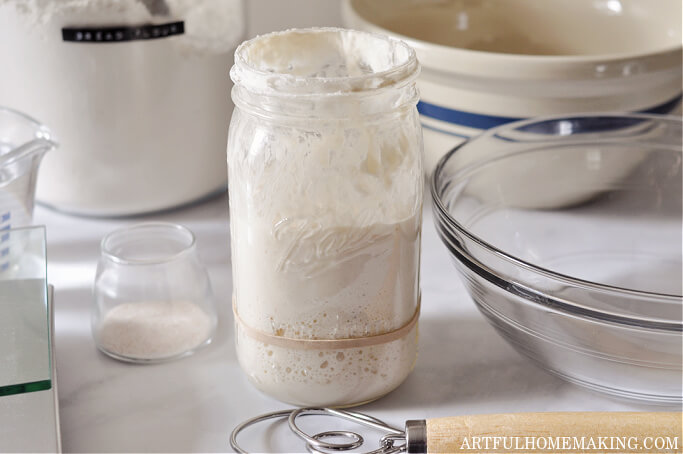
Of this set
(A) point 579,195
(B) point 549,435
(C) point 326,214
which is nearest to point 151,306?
(C) point 326,214

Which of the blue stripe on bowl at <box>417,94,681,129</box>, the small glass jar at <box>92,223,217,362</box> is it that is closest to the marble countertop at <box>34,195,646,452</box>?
the small glass jar at <box>92,223,217,362</box>

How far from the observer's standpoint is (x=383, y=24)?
31.9 inches

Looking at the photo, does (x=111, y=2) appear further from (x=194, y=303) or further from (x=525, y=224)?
(x=525, y=224)

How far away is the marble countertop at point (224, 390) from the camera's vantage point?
479 mm

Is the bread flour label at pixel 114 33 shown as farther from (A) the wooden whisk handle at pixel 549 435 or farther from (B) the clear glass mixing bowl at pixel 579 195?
(A) the wooden whisk handle at pixel 549 435

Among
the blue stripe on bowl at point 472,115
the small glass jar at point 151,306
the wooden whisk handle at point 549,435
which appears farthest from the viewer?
the blue stripe on bowl at point 472,115

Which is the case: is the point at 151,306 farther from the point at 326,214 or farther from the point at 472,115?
the point at 472,115

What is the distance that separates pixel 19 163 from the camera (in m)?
0.60

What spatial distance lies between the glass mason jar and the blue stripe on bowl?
0.68ft

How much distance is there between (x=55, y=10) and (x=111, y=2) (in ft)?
0.14

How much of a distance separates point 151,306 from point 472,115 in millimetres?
311

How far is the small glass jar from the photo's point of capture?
0.54 metres

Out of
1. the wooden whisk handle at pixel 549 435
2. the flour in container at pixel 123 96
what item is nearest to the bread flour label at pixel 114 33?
the flour in container at pixel 123 96

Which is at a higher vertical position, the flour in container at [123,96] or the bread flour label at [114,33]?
the bread flour label at [114,33]
